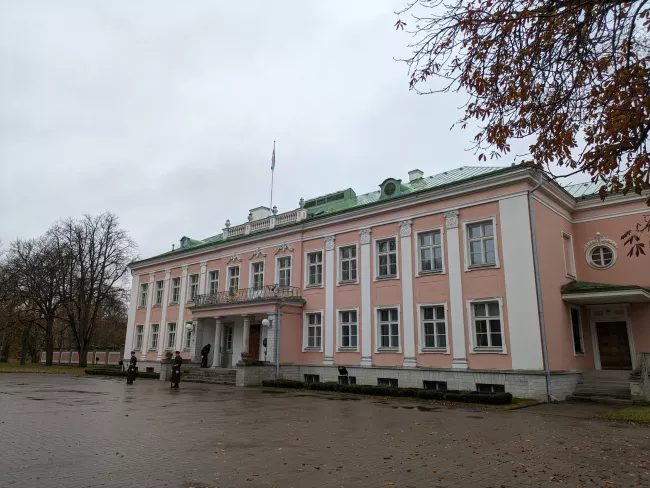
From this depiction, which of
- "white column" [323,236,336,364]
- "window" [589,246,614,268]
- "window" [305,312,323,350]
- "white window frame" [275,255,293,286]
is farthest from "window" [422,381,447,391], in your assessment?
"white window frame" [275,255,293,286]

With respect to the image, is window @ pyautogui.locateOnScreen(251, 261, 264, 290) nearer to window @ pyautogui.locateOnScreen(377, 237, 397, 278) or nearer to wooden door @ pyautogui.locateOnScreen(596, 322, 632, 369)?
window @ pyautogui.locateOnScreen(377, 237, 397, 278)

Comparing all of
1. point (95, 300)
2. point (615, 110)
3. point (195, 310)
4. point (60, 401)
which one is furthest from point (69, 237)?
point (615, 110)

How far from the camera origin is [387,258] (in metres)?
23.4

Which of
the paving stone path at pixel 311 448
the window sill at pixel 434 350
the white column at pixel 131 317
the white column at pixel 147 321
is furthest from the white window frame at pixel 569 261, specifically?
the white column at pixel 131 317

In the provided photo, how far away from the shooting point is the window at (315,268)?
26.5m

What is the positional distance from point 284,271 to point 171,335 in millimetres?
12050

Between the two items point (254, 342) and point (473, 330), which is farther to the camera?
point (254, 342)

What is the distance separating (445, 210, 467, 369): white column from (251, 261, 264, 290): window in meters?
13.0

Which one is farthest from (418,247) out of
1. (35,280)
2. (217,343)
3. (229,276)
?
(35,280)

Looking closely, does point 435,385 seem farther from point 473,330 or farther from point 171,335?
point 171,335

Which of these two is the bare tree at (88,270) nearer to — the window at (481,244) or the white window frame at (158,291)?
the white window frame at (158,291)

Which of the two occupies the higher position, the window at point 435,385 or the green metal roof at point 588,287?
the green metal roof at point 588,287

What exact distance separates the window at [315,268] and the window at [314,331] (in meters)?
1.83

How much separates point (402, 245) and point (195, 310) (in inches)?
591
